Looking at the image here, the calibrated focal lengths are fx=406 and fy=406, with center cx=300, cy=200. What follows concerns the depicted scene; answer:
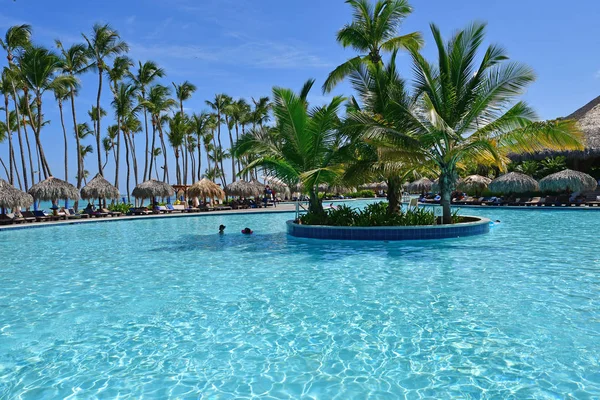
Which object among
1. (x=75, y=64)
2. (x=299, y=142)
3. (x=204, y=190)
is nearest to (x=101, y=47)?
(x=75, y=64)

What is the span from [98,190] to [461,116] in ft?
72.1

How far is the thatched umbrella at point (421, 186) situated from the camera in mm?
38656

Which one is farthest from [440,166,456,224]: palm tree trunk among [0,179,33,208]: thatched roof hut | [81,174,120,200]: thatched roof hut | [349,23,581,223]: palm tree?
[81,174,120,200]: thatched roof hut

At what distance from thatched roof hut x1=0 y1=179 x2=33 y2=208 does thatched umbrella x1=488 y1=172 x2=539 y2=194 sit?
27.6 metres

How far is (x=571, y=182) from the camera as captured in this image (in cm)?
2405

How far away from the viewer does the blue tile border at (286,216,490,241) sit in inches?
465

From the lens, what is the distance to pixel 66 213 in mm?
22234

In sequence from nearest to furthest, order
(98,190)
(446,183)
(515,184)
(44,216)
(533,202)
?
(446,183) → (44,216) → (533,202) → (98,190) → (515,184)

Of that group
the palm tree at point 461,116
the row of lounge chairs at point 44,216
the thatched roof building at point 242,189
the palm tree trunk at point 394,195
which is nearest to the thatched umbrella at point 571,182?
the palm tree at point 461,116

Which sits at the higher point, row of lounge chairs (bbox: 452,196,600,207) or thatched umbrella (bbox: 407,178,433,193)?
thatched umbrella (bbox: 407,178,433,193)

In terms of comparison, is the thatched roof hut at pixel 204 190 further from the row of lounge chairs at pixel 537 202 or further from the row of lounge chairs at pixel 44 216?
the row of lounge chairs at pixel 537 202

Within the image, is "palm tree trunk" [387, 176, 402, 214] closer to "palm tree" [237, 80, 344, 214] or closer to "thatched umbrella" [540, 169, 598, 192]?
"palm tree" [237, 80, 344, 214]

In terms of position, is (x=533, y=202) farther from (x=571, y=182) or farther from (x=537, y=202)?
(x=571, y=182)

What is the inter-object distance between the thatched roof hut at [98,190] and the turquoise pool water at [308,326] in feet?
55.3
